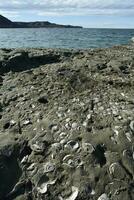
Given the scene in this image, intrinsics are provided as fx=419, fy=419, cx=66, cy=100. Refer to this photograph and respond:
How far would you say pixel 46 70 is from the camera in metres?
10.2

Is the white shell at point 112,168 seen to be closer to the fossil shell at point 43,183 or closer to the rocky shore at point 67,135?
the rocky shore at point 67,135

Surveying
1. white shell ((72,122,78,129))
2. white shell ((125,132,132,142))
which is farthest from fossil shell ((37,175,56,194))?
white shell ((125,132,132,142))

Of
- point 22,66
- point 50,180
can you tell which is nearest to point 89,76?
point 22,66

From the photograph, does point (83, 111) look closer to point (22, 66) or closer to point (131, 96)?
point (131, 96)

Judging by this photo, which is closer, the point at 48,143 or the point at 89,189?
the point at 89,189

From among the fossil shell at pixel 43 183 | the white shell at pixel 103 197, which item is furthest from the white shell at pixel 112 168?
the fossil shell at pixel 43 183

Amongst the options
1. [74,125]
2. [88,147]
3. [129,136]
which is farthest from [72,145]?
[129,136]

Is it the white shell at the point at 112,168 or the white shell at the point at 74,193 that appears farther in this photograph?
the white shell at the point at 112,168

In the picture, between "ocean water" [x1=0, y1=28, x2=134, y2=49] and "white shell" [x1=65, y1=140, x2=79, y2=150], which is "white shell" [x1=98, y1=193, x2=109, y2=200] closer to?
"white shell" [x1=65, y1=140, x2=79, y2=150]

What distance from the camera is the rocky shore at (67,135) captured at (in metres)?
6.36

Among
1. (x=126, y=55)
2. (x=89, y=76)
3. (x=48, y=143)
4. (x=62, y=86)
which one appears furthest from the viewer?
(x=126, y=55)

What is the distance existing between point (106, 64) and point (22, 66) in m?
2.19

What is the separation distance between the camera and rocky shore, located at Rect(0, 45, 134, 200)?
636 cm

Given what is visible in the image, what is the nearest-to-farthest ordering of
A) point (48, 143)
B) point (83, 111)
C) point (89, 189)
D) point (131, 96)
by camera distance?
1. point (89, 189)
2. point (48, 143)
3. point (83, 111)
4. point (131, 96)
